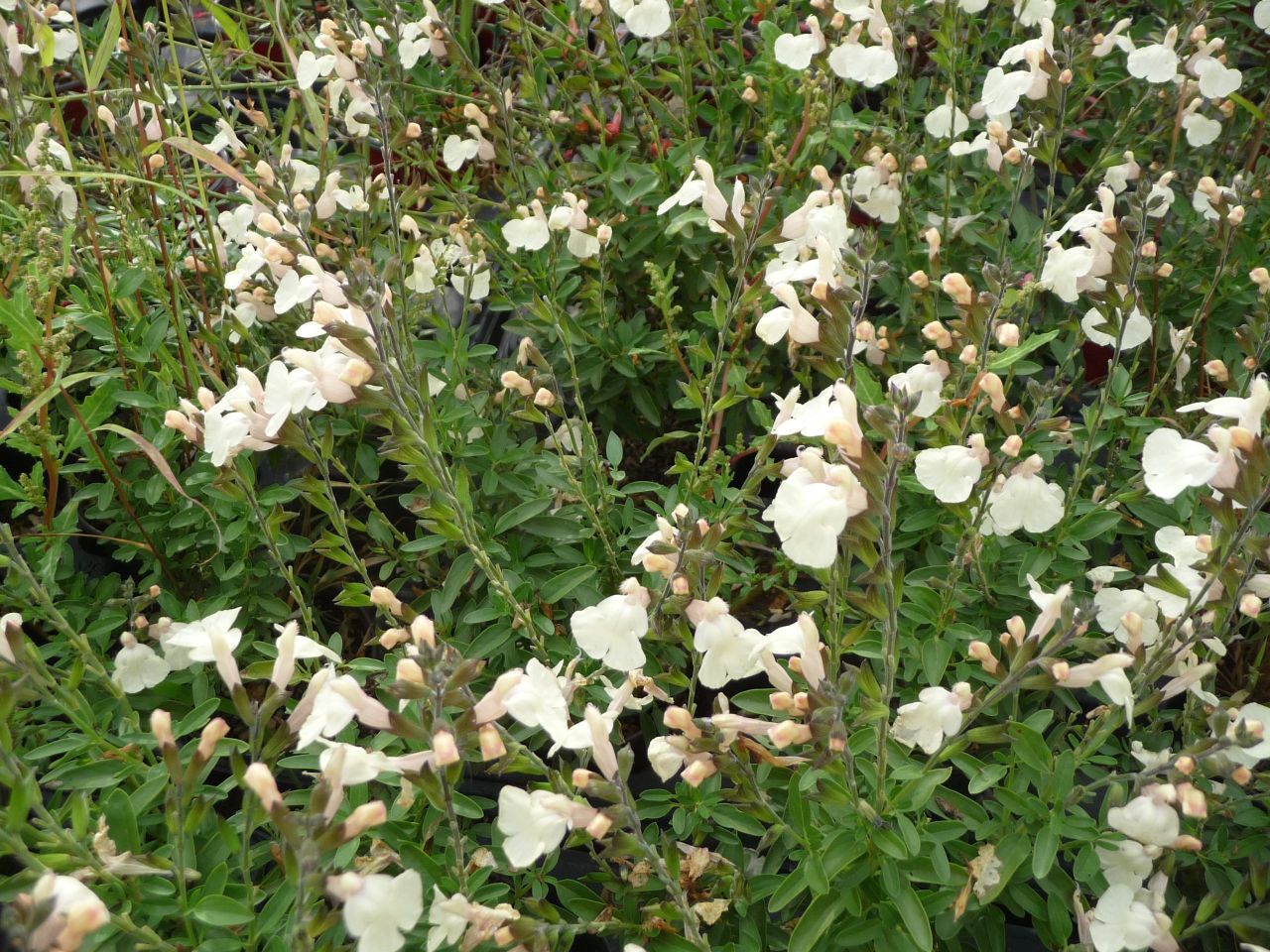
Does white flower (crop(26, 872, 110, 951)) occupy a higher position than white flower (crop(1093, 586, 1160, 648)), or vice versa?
white flower (crop(26, 872, 110, 951))

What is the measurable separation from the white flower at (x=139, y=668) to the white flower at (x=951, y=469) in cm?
120

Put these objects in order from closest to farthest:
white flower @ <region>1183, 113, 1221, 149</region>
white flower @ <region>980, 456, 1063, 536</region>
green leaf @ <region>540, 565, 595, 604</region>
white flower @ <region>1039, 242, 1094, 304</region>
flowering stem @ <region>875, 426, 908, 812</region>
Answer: flowering stem @ <region>875, 426, 908, 812</region> < white flower @ <region>980, 456, 1063, 536</region> < white flower @ <region>1039, 242, 1094, 304</region> < green leaf @ <region>540, 565, 595, 604</region> < white flower @ <region>1183, 113, 1221, 149</region>

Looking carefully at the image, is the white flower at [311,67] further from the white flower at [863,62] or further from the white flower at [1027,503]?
the white flower at [1027,503]

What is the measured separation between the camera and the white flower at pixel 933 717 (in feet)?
4.09

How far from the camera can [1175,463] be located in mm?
1224

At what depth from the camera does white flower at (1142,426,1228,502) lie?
3.90 ft

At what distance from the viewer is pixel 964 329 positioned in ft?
5.25

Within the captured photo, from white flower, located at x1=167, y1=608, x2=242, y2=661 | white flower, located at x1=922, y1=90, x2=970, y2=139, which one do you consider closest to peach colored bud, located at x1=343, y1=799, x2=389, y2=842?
white flower, located at x1=167, y1=608, x2=242, y2=661

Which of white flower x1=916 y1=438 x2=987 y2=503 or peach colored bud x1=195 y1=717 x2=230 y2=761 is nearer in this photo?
peach colored bud x1=195 y1=717 x2=230 y2=761

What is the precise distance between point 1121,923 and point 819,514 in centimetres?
61

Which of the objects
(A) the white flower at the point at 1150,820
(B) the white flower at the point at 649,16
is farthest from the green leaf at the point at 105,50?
(A) the white flower at the point at 1150,820

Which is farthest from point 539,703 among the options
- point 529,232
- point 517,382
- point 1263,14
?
point 1263,14

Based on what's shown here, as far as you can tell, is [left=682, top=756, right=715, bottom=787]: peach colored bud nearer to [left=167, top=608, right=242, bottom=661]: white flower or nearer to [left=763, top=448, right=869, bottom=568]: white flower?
[left=763, top=448, right=869, bottom=568]: white flower

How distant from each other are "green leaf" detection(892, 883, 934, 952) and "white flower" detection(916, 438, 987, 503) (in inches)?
19.4
